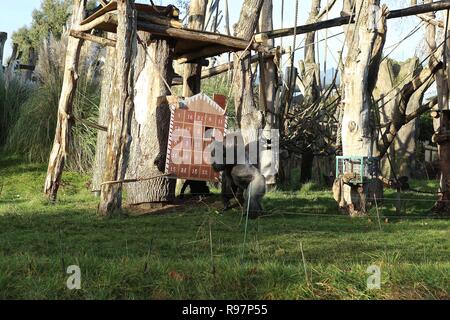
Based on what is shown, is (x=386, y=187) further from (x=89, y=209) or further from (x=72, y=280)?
(x=72, y=280)

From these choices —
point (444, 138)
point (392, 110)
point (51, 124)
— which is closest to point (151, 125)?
point (444, 138)

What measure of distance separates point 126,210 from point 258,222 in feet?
6.65

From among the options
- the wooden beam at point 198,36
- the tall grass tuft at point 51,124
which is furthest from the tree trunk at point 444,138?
the tall grass tuft at point 51,124

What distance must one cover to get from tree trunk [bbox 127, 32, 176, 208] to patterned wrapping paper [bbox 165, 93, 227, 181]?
1.07 feet

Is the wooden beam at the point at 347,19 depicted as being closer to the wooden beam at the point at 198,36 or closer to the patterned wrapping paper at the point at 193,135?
the wooden beam at the point at 198,36

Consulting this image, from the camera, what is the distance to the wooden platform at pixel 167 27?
9469 mm

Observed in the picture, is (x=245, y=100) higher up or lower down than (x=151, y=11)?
lower down

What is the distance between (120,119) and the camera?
8.62 metres

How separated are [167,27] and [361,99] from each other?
2.91m

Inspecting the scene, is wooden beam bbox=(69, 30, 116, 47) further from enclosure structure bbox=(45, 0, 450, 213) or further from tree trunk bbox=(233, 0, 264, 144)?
tree trunk bbox=(233, 0, 264, 144)

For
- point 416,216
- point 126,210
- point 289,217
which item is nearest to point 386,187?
point 416,216

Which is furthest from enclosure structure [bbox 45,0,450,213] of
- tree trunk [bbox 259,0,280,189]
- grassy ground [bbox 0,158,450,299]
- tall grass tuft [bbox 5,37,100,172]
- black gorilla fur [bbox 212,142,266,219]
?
tall grass tuft [bbox 5,37,100,172]

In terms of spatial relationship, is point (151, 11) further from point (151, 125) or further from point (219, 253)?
point (219, 253)

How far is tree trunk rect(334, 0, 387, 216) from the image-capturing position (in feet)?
32.0
